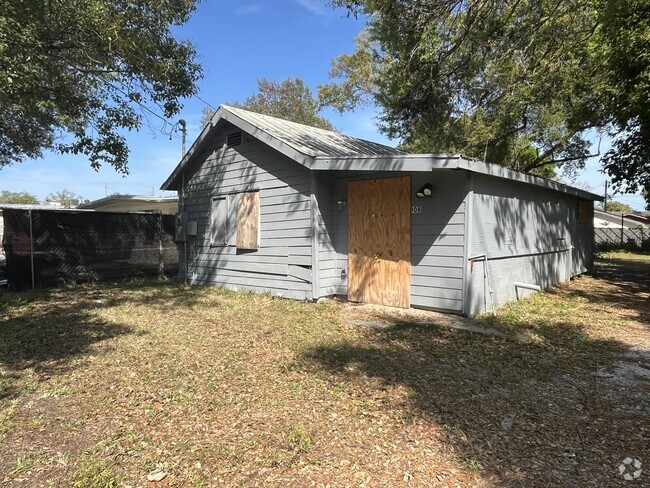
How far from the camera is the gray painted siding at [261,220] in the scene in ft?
25.8

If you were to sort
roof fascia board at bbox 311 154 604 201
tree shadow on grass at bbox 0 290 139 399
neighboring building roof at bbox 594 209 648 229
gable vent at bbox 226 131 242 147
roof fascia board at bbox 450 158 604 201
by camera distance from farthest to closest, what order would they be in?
1. neighboring building roof at bbox 594 209 648 229
2. gable vent at bbox 226 131 242 147
3. roof fascia board at bbox 450 158 604 201
4. roof fascia board at bbox 311 154 604 201
5. tree shadow on grass at bbox 0 290 139 399

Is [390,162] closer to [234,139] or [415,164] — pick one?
[415,164]

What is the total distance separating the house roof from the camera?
5949 mm

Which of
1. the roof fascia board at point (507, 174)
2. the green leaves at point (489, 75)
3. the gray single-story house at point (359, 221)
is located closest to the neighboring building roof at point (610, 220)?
the green leaves at point (489, 75)

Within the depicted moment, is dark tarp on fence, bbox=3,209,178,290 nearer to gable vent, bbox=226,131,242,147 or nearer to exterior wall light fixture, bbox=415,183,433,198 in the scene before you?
gable vent, bbox=226,131,242,147

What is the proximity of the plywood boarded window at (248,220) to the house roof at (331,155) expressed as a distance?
1368 millimetres

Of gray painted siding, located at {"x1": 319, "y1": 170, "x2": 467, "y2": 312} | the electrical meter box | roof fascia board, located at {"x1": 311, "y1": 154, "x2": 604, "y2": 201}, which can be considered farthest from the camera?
the electrical meter box

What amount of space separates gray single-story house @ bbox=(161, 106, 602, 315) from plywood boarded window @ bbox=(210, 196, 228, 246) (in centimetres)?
4

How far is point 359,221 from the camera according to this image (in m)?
7.50

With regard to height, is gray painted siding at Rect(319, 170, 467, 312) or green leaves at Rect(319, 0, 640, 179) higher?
green leaves at Rect(319, 0, 640, 179)

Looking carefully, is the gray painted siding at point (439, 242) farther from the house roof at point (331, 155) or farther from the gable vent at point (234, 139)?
the gable vent at point (234, 139)

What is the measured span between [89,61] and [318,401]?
7853 millimetres

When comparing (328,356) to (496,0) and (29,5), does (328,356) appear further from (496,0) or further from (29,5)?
(29,5)

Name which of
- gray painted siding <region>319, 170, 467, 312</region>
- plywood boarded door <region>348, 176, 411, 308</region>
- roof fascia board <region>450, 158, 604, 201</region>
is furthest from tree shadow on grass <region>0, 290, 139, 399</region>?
roof fascia board <region>450, 158, 604, 201</region>
